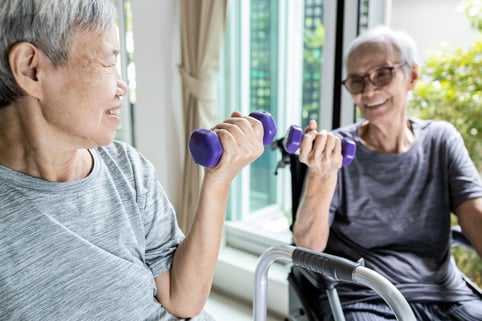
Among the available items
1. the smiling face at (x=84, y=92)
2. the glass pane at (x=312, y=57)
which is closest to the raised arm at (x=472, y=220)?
the glass pane at (x=312, y=57)

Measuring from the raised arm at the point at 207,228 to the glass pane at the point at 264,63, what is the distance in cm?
170

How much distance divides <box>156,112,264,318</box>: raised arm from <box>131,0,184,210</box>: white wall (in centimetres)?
167

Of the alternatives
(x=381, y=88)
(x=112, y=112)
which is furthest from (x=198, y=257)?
(x=381, y=88)

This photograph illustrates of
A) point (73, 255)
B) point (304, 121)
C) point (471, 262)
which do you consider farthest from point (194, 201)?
point (73, 255)

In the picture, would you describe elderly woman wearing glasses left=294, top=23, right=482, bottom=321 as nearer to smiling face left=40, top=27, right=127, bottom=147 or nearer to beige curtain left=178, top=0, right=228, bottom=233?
smiling face left=40, top=27, right=127, bottom=147

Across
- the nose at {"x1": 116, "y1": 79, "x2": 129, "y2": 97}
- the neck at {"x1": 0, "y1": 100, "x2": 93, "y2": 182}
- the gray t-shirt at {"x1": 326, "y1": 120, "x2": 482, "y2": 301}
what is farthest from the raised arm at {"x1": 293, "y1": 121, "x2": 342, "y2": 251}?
the neck at {"x1": 0, "y1": 100, "x2": 93, "y2": 182}

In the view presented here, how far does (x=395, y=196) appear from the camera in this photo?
158 cm

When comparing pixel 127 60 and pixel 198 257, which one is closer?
pixel 198 257

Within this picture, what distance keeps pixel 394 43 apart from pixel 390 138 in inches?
13.3

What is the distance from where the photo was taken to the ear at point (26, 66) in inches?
34.3

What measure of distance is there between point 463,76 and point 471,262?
35.7 inches

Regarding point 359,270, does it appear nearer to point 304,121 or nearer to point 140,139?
point 304,121

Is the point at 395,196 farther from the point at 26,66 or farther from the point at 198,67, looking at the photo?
the point at 198,67

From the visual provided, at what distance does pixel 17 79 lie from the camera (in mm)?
894
